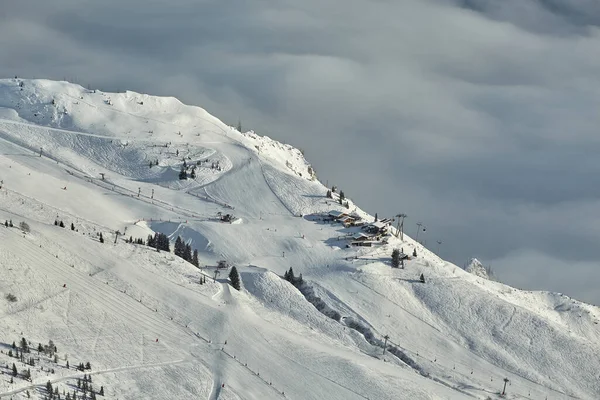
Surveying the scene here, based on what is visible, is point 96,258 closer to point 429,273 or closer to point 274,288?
point 274,288

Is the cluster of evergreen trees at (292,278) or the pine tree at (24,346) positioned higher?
the cluster of evergreen trees at (292,278)

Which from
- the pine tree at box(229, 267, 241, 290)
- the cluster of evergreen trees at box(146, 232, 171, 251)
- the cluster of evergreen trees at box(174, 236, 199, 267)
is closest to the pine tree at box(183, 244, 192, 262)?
the cluster of evergreen trees at box(174, 236, 199, 267)

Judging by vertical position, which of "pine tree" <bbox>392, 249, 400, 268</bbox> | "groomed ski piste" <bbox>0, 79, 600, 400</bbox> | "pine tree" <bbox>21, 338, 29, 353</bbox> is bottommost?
"pine tree" <bbox>21, 338, 29, 353</bbox>

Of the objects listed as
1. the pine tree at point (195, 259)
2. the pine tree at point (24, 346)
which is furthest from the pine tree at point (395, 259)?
the pine tree at point (24, 346)

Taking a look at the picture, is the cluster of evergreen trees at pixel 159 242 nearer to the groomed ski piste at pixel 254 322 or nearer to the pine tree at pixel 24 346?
the groomed ski piste at pixel 254 322

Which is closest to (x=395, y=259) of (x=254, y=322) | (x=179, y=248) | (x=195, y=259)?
(x=195, y=259)

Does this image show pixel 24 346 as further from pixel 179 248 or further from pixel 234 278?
pixel 179 248

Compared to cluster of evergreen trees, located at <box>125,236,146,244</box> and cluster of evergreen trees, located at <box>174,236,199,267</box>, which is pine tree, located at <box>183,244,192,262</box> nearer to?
cluster of evergreen trees, located at <box>174,236,199,267</box>

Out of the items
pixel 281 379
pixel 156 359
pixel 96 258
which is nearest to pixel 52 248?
pixel 96 258
